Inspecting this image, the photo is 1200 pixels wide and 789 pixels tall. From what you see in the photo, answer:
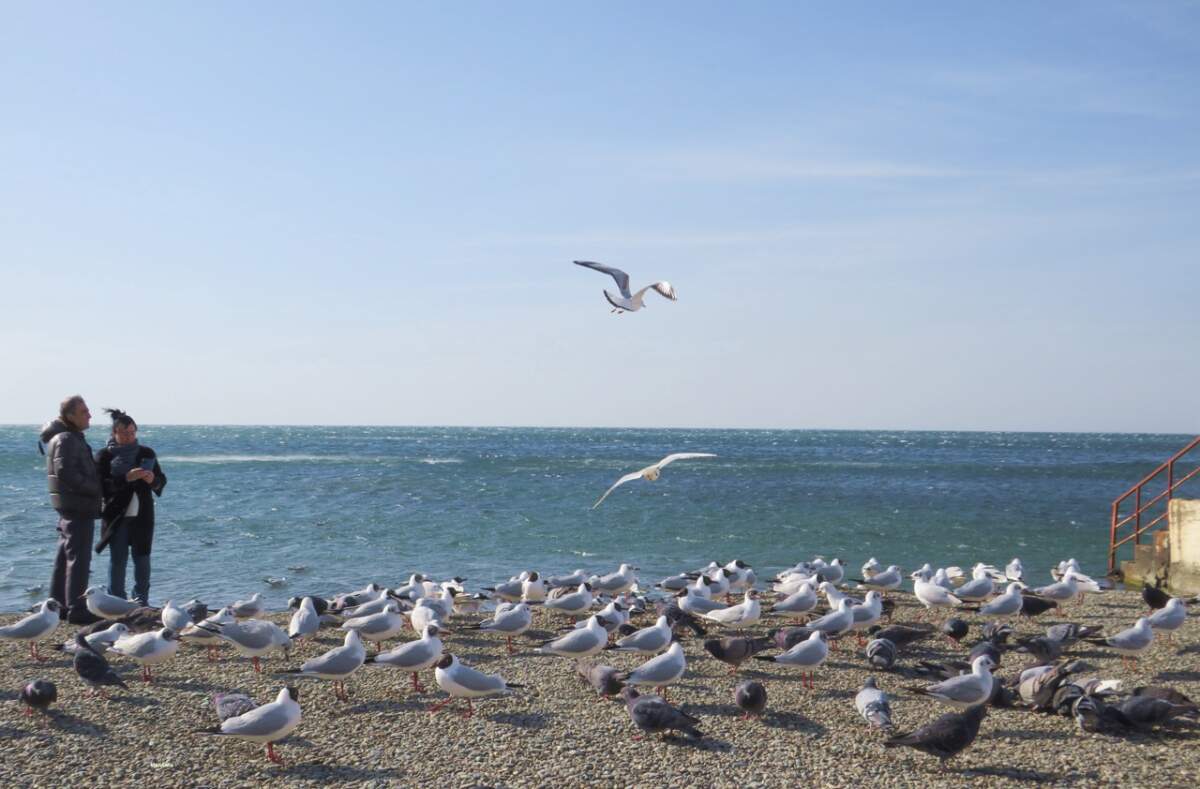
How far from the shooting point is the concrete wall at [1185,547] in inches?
543

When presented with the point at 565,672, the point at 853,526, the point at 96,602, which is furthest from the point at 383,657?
the point at 853,526

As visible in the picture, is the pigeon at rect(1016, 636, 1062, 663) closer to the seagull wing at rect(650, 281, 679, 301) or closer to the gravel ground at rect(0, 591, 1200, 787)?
the gravel ground at rect(0, 591, 1200, 787)

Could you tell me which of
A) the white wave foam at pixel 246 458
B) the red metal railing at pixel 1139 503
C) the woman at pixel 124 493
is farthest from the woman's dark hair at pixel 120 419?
the white wave foam at pixel 246 458

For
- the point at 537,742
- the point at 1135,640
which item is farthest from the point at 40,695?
the point at 1135,640

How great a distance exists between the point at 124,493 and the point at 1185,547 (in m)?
14.2

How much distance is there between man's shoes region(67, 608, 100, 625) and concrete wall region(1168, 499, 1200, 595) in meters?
14.2

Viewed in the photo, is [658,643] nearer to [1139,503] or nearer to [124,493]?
[124,493]

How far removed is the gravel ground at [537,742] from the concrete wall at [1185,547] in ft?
19.0

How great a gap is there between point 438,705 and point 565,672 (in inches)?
60.6

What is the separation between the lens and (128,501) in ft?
35.6

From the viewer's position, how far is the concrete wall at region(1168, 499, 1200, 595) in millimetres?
13789

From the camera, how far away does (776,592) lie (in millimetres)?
13680

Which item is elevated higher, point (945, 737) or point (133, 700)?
point (945, 737)

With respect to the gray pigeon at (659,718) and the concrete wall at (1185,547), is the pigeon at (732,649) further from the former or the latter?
the concrete wall at (1185,547)
